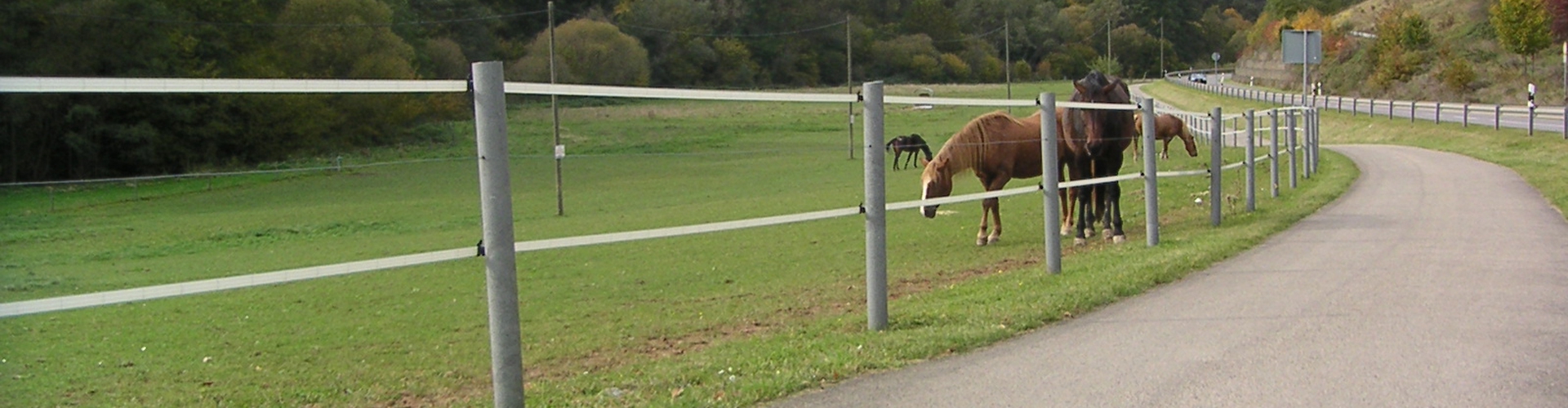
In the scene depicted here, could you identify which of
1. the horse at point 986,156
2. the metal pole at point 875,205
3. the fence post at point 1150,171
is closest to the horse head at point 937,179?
the horse at point 986,156

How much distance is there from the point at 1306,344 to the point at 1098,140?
22.6 ft

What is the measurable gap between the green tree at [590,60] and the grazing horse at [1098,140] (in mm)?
25948

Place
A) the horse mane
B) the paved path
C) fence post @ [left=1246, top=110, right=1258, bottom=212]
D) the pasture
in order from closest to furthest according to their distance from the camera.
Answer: the paved path → the pasture → the horse mane → fence post @ [left=1246, top=110, right=1258, bottom=212]

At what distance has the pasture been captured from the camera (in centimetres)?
689

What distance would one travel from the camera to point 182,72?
3662cm

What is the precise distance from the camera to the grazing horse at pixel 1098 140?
13078mm

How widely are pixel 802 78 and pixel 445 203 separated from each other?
30.0 meters

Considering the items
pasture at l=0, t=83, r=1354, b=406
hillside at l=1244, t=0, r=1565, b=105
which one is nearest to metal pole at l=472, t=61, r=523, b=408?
pasture at l=0, t=83, r=1354, b=406

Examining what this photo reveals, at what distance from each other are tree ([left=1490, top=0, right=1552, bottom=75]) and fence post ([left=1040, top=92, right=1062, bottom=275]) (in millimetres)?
47089

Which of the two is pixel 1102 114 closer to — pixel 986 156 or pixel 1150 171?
pixel 986 156

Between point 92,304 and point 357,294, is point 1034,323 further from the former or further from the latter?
point 357,294

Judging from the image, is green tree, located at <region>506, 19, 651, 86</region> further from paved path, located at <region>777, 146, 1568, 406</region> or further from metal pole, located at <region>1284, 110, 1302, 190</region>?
paved path, located at <region>777, 146, 1568, 406</region>

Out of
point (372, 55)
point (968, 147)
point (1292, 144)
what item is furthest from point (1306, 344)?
point (372, 55)

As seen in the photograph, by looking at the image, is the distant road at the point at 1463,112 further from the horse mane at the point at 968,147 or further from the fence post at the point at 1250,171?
the horse mane at the point at 968,147
